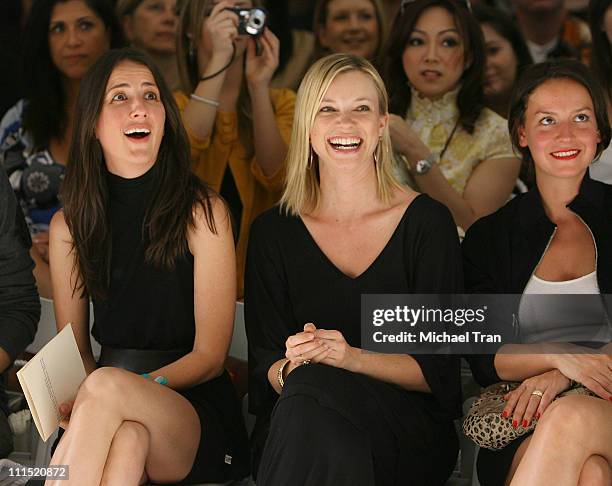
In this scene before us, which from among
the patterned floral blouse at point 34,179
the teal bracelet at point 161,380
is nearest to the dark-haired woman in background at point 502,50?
the patterned floral blouse at point 34,179

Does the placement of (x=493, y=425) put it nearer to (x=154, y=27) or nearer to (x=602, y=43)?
(x=602, y=43)

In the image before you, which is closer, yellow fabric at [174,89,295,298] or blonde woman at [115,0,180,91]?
yellow fabric at [174,89,295,298]

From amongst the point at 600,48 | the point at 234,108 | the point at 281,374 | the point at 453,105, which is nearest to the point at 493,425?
the point at 281,374

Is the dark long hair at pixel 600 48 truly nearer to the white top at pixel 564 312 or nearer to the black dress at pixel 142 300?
the white top at pixel 564 312

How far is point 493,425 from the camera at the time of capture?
92.4 inches

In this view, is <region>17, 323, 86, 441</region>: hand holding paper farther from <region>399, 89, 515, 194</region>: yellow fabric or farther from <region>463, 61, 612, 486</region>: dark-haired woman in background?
<region>399, 89, 515, 194</region>: yellow fabric

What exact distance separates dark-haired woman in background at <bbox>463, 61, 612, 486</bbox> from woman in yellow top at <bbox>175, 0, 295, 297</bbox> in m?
0.86

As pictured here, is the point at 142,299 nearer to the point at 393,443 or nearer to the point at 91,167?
the point at 91,167

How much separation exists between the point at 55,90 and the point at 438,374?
1786mm

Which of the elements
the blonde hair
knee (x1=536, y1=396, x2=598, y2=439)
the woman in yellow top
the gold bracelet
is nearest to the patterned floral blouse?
the woman in yellow top

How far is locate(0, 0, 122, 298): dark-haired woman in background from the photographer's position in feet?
11.6

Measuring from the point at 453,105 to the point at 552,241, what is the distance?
833 millimetres

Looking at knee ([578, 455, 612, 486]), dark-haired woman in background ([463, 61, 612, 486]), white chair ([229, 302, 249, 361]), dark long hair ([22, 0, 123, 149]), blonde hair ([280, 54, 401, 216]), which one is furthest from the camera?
dark long hair ([22, 0, 123, 149])

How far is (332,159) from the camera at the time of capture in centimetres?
261
